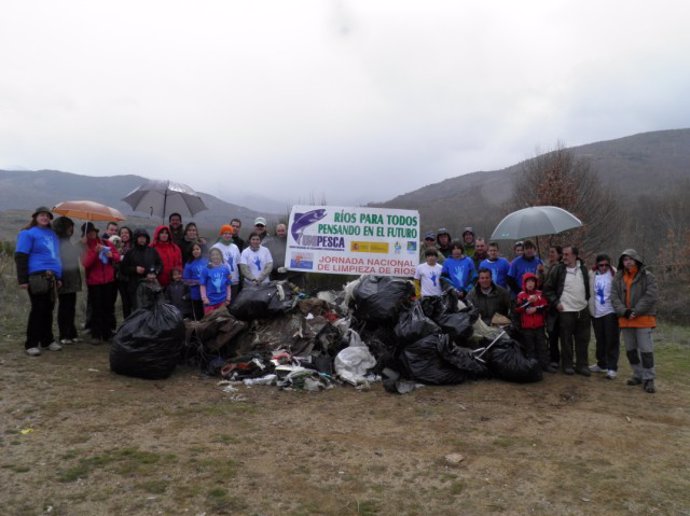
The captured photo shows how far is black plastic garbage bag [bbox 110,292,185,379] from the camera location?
16.4 feet

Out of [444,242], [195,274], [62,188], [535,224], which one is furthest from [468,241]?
[62,188]

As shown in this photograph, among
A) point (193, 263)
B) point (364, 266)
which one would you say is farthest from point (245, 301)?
point (364, 266)

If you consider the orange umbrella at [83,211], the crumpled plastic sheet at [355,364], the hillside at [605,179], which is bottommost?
the crumpled plastic sheet at [355,364]

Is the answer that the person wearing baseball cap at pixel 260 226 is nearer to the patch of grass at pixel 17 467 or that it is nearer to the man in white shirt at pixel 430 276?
the man in white shirt at pixel 430 276

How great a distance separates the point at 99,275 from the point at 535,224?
5513mm

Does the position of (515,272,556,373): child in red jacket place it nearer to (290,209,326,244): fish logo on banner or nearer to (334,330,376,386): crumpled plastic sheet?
(334,330,376,386): crumpled plastic sheet

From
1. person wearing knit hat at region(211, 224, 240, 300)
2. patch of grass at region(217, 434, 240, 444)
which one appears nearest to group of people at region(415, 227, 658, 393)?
person wearing knit hat at region(211, 224, 240, 300)

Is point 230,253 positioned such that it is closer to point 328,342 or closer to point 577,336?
point 328,342

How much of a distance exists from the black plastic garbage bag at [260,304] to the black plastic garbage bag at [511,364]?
2.41 metres

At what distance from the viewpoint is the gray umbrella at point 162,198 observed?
721 cm

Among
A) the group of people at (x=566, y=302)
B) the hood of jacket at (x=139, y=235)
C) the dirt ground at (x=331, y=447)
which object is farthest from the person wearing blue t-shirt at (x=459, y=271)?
the hood of jacket at (x=139, y=235)

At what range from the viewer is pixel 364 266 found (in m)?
6.93

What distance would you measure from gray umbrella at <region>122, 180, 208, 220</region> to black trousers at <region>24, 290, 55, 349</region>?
83.3 inches

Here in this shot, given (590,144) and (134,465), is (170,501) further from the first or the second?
(590,144)
